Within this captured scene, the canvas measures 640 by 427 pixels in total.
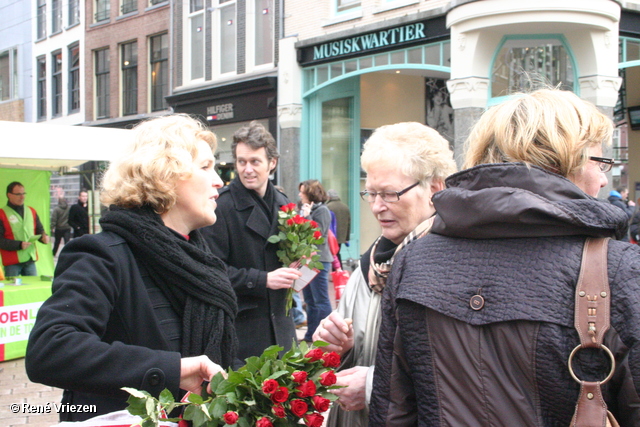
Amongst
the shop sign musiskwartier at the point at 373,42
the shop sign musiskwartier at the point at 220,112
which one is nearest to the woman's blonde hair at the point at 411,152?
Answer: the shop sign musiskwartier at the point at 373,42

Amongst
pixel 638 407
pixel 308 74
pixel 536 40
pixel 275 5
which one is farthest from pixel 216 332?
pixel 275 5

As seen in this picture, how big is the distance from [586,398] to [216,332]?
114cm

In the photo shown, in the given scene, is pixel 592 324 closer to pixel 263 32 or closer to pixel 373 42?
pixel 373 42

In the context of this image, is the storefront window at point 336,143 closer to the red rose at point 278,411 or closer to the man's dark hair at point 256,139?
the man's dark hair at point 256,139

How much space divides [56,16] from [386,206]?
24474mm

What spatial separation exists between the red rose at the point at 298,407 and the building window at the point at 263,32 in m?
12.9

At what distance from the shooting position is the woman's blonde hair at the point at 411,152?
2029mm

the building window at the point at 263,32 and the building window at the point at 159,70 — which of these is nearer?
the building window at the point at 263,32

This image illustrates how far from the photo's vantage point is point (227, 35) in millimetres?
14945

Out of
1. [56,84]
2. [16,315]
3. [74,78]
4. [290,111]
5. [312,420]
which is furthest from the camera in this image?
[56,84]

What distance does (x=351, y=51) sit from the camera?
11.9 meters

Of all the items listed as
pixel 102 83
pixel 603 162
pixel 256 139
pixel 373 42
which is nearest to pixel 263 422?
pixel 603 162

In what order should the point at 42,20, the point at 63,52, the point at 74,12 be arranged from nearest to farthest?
the point at 74,12 → the point at 63,52 → the point at 42,20

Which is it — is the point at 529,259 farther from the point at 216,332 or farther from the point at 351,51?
the point at 351,51
